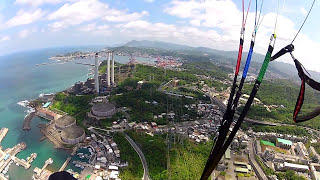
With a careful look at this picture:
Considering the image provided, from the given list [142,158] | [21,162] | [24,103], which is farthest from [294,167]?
[24,103]

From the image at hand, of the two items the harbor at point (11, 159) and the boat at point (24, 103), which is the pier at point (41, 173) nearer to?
the harbor at point (11, 159)

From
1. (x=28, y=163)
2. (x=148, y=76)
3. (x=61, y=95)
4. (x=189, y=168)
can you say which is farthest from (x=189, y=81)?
(x=28, y=163)

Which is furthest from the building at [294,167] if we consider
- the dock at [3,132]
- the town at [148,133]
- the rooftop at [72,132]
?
the dock at [3,132]

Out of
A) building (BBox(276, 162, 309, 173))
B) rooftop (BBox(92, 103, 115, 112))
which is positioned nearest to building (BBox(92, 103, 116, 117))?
rooftop (BBox(92, 103, 115, 112))

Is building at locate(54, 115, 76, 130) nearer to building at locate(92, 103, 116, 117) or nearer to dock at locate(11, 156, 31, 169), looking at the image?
building at locate(92, 103, 116, 117)

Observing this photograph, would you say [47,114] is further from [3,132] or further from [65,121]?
[3,132]

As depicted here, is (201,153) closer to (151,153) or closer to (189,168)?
(189,168)
